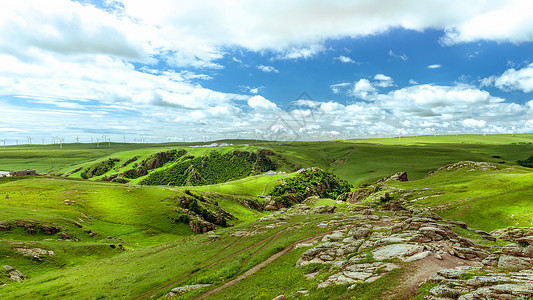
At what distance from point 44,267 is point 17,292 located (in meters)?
16.0

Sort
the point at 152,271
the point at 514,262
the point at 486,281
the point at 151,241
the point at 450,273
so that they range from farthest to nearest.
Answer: the point at 151,241
the point at 152,271
the point at 514,262
the point at 450,273
the point at 486,281

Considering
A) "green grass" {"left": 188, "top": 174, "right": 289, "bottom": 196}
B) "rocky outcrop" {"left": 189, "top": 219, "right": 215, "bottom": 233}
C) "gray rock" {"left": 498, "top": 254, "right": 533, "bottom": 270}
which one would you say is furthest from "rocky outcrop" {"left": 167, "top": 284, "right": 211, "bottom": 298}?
"green grass" {"left": 188, "top": 174, "right": 289, "bottom": 196}

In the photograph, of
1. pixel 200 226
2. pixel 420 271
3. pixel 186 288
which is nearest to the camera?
pixel 420 271

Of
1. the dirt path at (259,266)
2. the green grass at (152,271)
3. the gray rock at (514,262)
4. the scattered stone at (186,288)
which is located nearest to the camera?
the gray rock at (514,262)

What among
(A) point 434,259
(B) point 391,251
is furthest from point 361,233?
(A) point 434,259

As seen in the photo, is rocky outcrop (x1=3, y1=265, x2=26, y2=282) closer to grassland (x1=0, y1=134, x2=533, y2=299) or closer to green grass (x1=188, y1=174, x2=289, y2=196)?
grassland (x1=0, y1=134, x2=533, y2=299)

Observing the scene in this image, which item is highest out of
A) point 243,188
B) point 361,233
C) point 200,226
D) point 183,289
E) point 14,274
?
point 361,233

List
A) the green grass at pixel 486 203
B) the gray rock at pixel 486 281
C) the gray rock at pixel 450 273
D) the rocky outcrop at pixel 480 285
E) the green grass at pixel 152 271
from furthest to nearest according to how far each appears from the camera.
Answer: the green grass at pixel 486 203 < the green grass at pixel 152 271 < the gray rock at pixel 450 273 < the gray rock at pixel 486 281 < the rocky outcrop at pixel 480 285

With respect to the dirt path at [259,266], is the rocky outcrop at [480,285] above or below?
above

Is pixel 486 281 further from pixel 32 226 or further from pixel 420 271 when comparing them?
pixel 32 226

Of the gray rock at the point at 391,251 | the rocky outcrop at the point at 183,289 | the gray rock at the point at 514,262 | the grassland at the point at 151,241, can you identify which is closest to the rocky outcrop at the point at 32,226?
the grassland at the point at 151,241

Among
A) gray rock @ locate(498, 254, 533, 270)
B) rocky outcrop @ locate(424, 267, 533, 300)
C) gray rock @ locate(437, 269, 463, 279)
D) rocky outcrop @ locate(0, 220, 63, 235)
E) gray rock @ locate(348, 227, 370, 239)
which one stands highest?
rocky outcrop @ locate(424, 267, 533, 300)

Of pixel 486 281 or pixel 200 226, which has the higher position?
pixel 486 281

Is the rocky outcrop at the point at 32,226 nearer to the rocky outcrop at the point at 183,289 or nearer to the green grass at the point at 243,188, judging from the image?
the rocky outcrop at the point at 183,289
